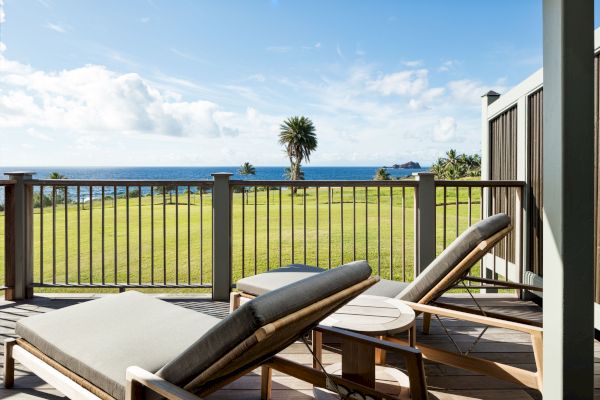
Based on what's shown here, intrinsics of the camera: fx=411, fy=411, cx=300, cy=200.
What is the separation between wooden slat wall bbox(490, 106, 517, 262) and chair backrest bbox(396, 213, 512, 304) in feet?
7.49

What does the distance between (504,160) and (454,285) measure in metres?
3.02

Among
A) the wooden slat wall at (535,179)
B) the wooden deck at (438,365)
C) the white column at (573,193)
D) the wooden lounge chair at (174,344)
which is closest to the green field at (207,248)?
the wooden deck at (438,365)

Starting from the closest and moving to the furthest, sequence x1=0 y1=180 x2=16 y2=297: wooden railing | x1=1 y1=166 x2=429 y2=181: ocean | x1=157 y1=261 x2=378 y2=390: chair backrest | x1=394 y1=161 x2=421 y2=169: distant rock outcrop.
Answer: x1=157 y1=261 x2=378 y2=390: chair backrest → x1=0 y1=180 x2=16 y2=297: wooden railing → x1=394 y1=161 x2=421 y2=169: distant rock outcrop → x1=1 y1=166 x2=429 y2=181: ocean

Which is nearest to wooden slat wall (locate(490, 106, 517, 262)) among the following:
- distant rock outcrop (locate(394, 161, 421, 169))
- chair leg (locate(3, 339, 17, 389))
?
chair leg (locate(3, 339, 17, 389))

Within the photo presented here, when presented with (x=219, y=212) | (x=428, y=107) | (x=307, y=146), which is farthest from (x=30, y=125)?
(x=219, y=212)

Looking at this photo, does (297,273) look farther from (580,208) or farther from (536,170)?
(536,170)

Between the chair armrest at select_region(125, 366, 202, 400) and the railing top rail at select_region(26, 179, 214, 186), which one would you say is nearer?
the chair armrest at select_region(125, 366, 202, 400)

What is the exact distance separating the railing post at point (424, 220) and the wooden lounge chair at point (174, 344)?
7.41 ft

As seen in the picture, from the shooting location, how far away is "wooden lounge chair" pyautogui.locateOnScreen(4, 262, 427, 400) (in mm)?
1257

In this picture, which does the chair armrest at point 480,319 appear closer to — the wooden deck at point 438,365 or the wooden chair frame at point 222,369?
the wooden deck at point 438,365

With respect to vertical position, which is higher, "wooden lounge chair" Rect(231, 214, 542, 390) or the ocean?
the ocean

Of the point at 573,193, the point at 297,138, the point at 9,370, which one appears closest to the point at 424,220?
the point at 573,193

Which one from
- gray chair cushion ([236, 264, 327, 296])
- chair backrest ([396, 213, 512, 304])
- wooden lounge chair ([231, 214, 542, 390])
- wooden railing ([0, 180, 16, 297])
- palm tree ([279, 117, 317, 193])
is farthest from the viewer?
palm tree ([279, 117, 317, 193])

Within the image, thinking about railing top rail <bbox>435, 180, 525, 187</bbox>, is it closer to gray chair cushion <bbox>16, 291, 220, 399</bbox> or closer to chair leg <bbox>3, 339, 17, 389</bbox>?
gray chair cushion <bbox>16, 291, 220, 399</bbox>
